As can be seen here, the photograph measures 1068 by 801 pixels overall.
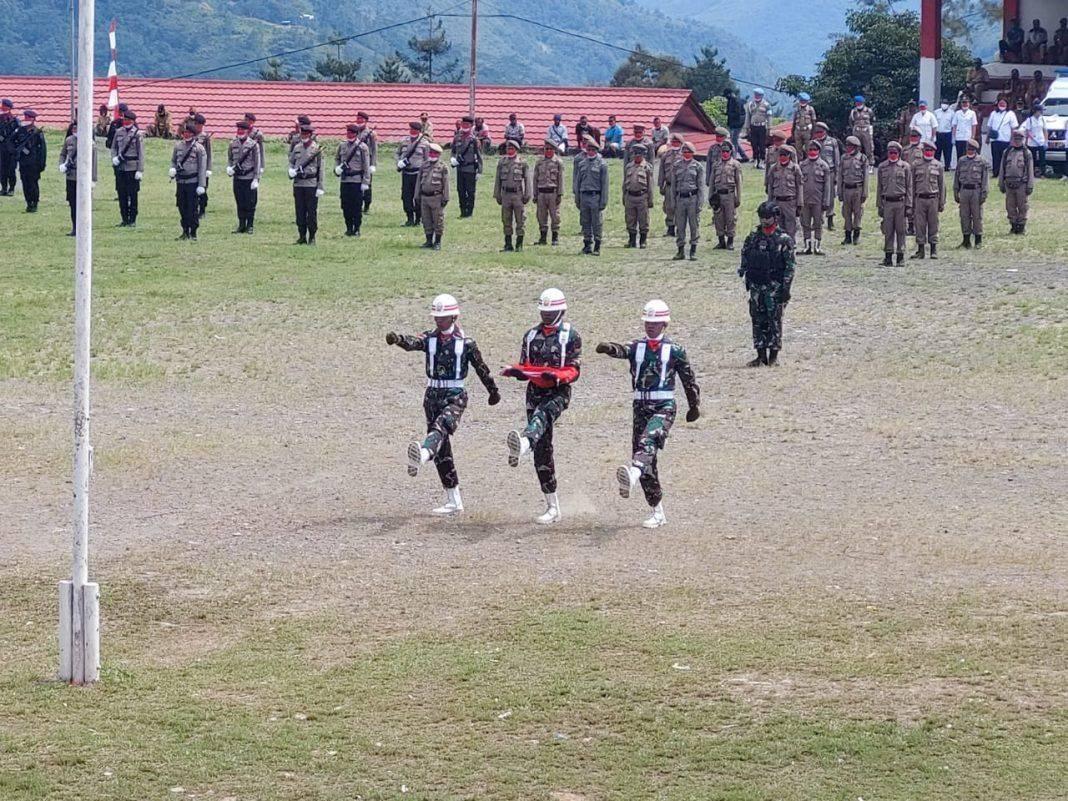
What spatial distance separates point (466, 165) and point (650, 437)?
835 inches

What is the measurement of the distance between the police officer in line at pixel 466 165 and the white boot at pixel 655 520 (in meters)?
20.9

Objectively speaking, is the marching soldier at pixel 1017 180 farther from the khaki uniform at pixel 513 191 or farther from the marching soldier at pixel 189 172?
the marching soldier at pixel 189 172

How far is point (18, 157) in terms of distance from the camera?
115ft

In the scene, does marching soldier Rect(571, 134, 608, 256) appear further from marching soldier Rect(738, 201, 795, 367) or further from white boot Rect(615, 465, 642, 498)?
white boot Rect(615, 465, 642, 498)

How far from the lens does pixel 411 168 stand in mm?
32250

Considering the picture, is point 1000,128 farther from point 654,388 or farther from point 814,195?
point 654,388

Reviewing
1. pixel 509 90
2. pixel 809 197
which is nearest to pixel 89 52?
pixel 809 197

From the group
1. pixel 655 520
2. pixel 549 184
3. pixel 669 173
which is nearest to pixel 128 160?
pixel 549 184

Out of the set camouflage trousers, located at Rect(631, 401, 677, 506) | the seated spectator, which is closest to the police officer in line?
the seated spectator

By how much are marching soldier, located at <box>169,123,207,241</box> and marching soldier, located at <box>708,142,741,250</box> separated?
8118 millimetres

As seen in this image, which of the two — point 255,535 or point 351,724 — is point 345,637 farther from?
point 255,535

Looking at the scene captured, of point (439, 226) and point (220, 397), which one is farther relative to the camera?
point (439, 226)

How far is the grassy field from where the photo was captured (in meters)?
9.47

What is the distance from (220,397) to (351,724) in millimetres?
9965
